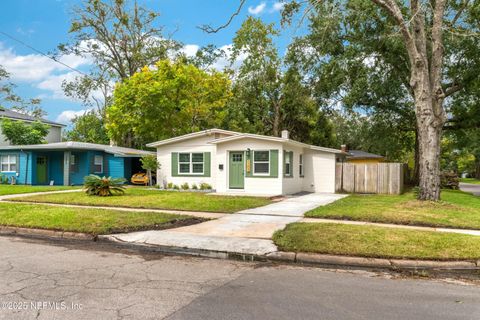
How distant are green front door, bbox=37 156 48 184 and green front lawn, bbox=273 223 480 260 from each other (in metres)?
22.1

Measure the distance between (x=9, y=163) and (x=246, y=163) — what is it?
1700cm

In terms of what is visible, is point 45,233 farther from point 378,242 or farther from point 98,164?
point 98,164

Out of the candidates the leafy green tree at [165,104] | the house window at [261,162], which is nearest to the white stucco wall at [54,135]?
the leafy green tree at [165,104]

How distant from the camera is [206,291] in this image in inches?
182

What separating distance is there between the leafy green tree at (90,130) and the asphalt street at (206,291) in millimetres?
37361

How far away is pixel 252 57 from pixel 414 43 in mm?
24892

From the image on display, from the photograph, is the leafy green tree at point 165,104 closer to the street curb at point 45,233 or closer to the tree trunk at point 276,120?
the tree trunk at point 276,120

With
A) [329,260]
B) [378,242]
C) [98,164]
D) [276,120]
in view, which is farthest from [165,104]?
[329,260]

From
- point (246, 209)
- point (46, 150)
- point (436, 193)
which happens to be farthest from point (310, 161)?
point (46, 150)

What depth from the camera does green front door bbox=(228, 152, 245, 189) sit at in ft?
63.1

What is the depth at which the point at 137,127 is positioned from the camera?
28.7 meters

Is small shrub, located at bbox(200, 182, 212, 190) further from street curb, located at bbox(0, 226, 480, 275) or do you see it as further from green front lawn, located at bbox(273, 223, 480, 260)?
street curb, located at bbox(0, 226, 480, 275)

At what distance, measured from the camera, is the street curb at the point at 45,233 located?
811cm

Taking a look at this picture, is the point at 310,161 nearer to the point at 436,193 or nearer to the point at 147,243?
the point at 436,193
